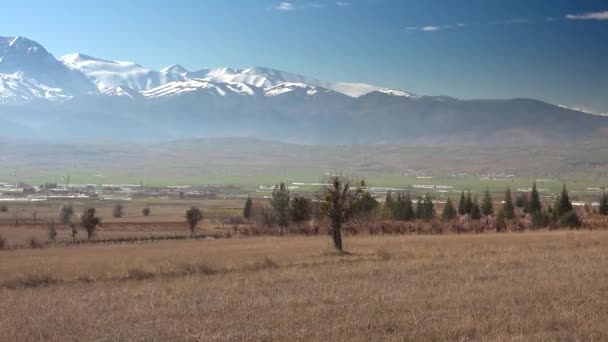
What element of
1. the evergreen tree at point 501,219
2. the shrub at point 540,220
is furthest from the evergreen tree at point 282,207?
the shrub at point 540,220

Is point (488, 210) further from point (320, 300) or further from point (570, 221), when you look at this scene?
point (320, 300)

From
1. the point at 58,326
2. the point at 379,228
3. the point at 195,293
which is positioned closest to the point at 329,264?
the point at 195,293

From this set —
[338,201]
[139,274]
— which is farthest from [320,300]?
[338,201]

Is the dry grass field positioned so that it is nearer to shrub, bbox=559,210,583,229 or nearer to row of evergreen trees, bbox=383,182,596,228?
shrub, bbox=559,210,583,229

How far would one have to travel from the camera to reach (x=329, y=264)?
28859 millimetres

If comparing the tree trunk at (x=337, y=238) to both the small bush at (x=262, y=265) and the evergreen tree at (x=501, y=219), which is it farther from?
the evergreen tree at (x=501, y=219)

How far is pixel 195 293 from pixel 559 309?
933cm

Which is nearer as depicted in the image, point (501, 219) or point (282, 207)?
point (501, 219)

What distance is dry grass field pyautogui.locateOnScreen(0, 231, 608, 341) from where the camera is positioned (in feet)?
44.6

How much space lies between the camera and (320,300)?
17.4m

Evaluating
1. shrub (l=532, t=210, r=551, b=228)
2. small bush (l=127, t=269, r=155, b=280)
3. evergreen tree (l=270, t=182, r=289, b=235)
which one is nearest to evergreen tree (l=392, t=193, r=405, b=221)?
evergreen tree (l=270, t=182, r=289, b=235)

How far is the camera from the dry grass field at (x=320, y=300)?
1359cm

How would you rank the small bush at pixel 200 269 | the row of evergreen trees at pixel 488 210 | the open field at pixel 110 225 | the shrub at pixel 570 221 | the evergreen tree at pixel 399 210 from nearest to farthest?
the small bush at pixel 200 269 < the shrub at pixel 570 221 < the open field at pixel 110 225 < the row of evergreen trees at pixel 488 210 < the evergreen tree at pixel 399 210

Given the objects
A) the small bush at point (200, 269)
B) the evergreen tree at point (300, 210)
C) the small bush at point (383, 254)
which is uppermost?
the evergreen tree at point (300, 210)
